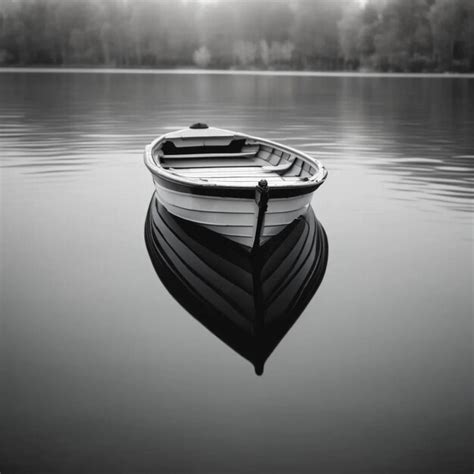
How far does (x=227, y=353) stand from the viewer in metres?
8.05

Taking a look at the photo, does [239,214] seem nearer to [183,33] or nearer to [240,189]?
[240,189]

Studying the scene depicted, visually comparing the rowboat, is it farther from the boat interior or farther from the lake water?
the lake water

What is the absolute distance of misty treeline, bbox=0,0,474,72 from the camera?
132875mm

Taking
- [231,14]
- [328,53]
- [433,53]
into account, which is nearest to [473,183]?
[433,53]

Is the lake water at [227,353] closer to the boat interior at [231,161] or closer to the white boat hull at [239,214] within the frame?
the white boat hull at [239,214]

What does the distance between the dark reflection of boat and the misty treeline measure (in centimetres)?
12032

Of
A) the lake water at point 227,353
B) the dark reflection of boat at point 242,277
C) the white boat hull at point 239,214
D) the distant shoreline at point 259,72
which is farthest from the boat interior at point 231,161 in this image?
the distant shoreline at point 259,72

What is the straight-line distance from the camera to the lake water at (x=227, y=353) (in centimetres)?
611

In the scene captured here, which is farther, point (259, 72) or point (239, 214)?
point (259, 72)

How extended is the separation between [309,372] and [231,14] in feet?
470

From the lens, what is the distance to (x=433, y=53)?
120 metres

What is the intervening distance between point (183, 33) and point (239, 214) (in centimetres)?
14116

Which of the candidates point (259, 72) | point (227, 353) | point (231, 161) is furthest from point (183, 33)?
point (227, 353)

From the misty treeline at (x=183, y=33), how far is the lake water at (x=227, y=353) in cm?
11831
